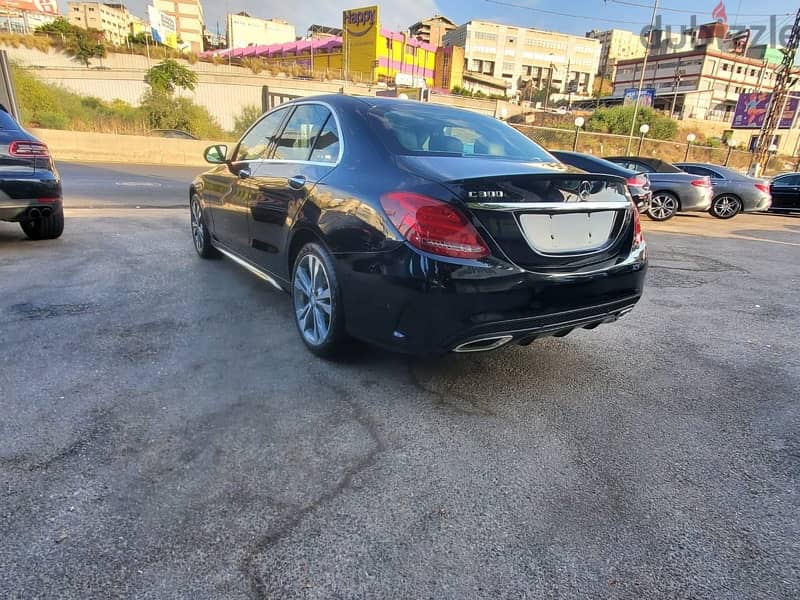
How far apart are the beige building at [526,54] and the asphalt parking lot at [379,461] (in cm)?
10604

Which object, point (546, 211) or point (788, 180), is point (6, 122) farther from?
point (788, 180)

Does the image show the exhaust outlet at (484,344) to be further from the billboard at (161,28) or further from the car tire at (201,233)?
the billboard at (161,28)

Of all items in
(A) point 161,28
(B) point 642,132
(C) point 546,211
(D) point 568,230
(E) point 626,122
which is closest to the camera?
(C) point 546,211

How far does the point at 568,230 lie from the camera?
2.49 meters

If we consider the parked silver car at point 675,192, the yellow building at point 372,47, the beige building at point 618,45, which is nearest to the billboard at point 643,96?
the yellow building at point 372,47

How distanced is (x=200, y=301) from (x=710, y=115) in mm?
80585

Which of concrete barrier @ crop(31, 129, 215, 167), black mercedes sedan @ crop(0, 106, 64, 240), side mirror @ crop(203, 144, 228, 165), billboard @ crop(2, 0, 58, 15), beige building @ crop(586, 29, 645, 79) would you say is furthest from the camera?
beige building @ crop(586, 29, 645, 79)

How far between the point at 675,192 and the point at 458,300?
1097cm

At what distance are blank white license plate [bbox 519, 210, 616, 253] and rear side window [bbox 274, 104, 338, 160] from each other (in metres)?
1.62

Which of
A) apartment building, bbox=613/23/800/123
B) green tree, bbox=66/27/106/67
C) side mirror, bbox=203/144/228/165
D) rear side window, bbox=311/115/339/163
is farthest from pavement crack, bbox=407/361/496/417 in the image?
apartment building, bbox=613/23/800/123

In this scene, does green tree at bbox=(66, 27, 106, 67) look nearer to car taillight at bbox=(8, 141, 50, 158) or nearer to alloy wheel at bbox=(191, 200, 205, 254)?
car taillight at bbox=(8, 141, 50, 158)

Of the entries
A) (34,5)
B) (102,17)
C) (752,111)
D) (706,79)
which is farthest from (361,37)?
(102,17)

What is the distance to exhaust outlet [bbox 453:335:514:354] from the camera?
2359mm

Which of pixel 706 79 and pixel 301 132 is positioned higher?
pixel 706 79
